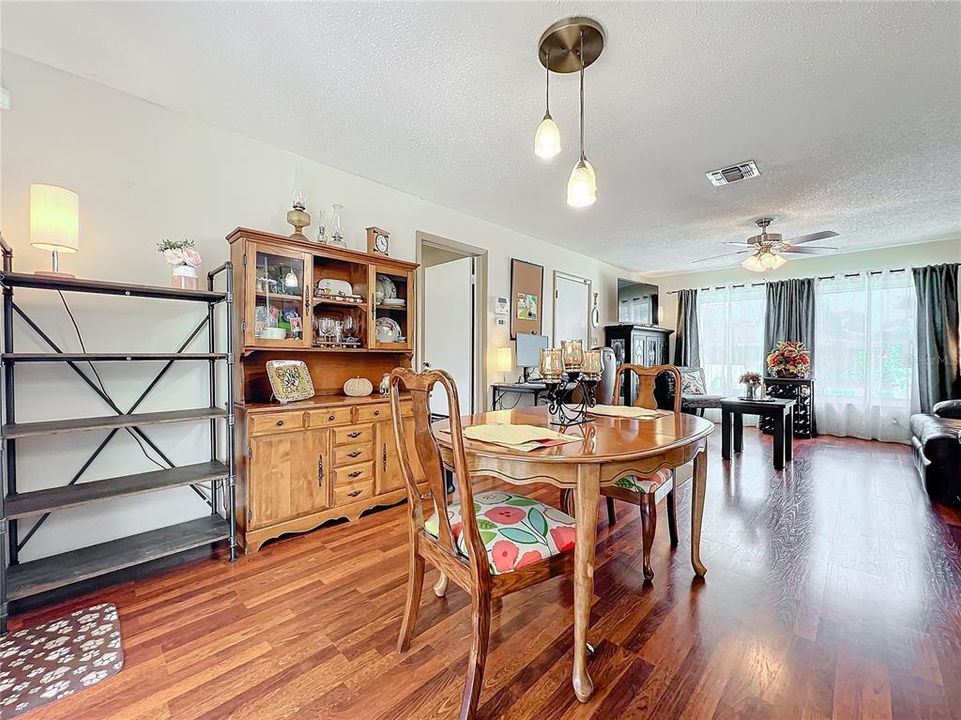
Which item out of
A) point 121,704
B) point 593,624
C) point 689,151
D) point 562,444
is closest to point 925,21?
point 689,151

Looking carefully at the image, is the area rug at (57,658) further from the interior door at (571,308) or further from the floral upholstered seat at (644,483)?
the interior door at (571,308)

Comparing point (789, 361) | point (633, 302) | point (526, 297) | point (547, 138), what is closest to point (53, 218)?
point (547, 138)

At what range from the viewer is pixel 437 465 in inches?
52.6

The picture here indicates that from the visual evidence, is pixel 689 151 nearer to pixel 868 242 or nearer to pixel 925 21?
pixel 925 21

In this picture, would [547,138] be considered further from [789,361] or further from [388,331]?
[789,361]

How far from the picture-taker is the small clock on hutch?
9.93ft

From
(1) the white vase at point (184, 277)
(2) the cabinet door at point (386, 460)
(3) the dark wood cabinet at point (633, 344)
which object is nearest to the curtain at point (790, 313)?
(3) the dark wood cabinet at point (633, 344)

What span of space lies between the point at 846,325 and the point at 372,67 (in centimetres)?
655

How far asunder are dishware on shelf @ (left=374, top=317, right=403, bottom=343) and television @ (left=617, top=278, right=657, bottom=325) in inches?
169

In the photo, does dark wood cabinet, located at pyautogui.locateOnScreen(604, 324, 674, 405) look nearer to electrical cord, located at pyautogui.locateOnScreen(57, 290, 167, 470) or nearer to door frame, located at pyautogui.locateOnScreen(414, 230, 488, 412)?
door frame, located at pyautogui.locateOnScreen(414, 230, 488, 412)

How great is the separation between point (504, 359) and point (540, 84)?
9.21ft

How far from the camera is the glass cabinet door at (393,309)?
3039mm

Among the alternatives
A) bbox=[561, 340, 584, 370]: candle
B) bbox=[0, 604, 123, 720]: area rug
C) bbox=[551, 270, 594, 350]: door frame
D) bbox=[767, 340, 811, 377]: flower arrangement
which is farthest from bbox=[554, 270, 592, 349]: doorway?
bbox=[0, 604, 123, 720]: area rug

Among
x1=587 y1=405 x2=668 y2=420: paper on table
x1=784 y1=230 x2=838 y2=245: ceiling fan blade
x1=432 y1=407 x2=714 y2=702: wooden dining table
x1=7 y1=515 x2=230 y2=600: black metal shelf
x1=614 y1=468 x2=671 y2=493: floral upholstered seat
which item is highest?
x1=784 y1=230 x2=838 y2=245: ceiling fan blade
